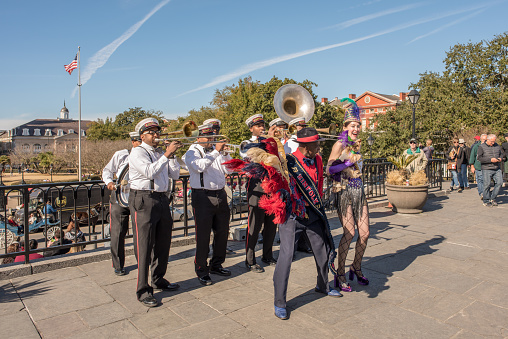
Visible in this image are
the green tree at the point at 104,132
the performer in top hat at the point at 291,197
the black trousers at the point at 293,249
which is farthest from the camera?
the green tree at the point at 104,132

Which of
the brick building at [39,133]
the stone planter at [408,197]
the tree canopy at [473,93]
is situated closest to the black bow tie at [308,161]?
the stone planter at [408,197]

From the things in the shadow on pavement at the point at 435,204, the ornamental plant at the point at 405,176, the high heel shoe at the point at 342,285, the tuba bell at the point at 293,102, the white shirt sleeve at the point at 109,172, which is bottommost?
the shadow on pavement at the point at 435,204

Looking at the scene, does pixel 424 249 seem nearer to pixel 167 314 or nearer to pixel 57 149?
pixel 167 314

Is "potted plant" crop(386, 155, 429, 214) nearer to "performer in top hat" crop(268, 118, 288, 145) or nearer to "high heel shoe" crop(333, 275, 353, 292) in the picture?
"performer in top hat" crop(268, 118, 288, 145)

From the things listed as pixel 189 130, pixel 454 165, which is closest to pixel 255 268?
pixel 189 130

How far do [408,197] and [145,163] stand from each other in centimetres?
688

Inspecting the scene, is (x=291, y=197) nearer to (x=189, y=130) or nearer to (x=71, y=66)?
(x=189, y=130)

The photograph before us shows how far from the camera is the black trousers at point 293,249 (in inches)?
146

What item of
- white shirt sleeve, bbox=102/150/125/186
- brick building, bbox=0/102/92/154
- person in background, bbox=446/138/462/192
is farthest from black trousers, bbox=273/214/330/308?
brick building, bbox=0/102/92/154

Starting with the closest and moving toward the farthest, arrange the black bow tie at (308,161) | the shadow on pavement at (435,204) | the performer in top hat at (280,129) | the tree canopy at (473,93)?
the black bow tie at (308,161) < the performer in top hat at (280,129) < the shadow on pavement at (435,204) < the tree canopy at (473,93)

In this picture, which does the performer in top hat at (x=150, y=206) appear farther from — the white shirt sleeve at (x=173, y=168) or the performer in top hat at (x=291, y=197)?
the performer in top hat at (x=291, y=197)

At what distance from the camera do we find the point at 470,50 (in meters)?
32.1

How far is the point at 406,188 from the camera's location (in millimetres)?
8867

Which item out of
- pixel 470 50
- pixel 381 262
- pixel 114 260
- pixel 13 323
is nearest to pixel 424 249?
pixel 381 262
